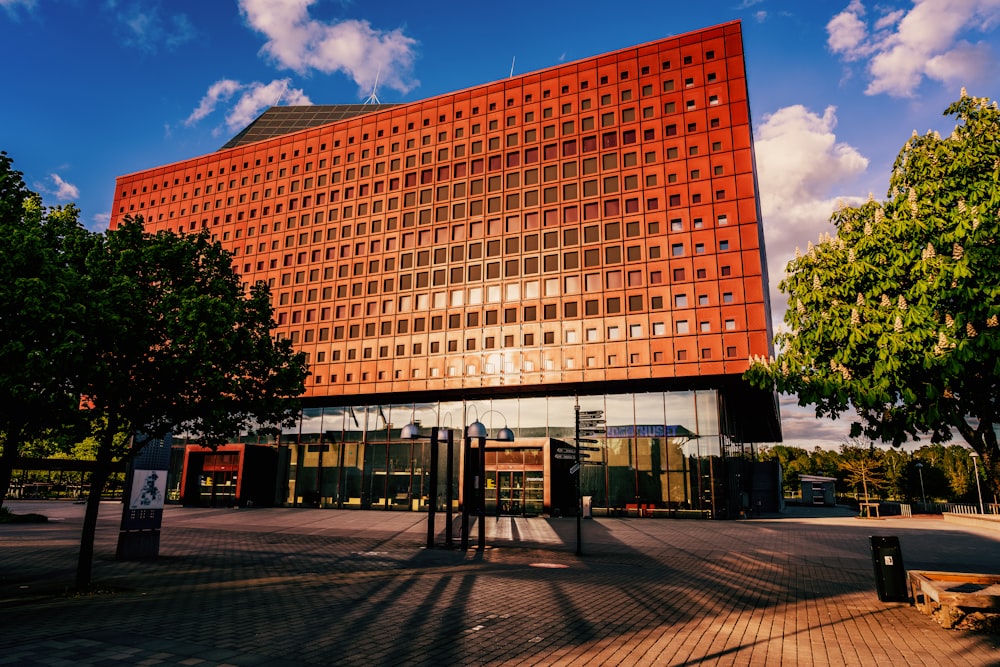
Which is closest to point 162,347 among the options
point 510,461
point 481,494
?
point 481,494

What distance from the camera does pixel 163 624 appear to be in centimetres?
940

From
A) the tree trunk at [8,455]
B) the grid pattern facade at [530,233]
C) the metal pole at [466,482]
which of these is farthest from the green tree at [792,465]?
the tree trunk at [8,455]

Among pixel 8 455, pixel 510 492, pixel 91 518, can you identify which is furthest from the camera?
pixel 510 492

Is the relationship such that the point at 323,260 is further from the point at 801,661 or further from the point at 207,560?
the point at 801,661

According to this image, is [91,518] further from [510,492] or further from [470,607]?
[510,492]

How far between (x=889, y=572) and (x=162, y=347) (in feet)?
54.3

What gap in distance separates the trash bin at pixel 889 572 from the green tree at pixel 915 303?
2.13m

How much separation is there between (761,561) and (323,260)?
44021 mm

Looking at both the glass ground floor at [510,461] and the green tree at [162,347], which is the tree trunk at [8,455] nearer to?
the green tree at [162,347]

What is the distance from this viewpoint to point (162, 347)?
44.9 ft

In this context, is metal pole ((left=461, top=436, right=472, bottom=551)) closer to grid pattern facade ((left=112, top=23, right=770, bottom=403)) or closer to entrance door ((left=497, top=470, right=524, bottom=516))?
grid pattern facade ((left=112, top=23, right=770, bottom=403))

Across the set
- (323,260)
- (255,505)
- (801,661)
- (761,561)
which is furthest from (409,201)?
(801,661)

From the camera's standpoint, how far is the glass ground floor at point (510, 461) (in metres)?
38.8

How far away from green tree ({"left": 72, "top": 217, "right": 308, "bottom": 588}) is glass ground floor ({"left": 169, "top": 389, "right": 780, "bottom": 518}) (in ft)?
59.2
